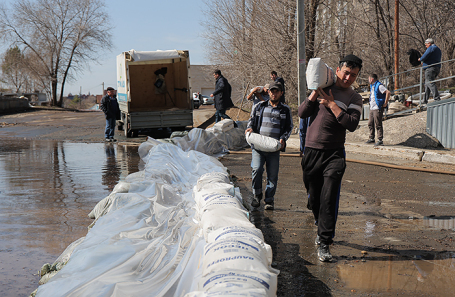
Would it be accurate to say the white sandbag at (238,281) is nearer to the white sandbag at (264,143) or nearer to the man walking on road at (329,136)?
the man walking on road at (329,136)

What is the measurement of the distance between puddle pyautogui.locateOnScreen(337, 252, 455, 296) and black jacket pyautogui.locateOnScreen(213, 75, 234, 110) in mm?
10252

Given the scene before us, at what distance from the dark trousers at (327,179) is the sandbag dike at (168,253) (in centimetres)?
93

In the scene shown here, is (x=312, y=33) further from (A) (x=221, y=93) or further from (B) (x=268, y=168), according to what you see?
(B) (x=268, y=168)

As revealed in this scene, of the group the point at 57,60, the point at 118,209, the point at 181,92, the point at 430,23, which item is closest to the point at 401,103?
the point at 181,92

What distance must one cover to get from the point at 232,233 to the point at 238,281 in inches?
23.4

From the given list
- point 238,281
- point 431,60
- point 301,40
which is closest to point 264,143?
point 238,281

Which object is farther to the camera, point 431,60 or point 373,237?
point 431,60

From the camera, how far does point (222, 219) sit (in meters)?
3.49

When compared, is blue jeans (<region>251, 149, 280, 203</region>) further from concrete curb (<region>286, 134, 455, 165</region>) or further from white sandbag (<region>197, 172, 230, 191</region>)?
concrete curb (<region>286, 134, 455, 165</region>)

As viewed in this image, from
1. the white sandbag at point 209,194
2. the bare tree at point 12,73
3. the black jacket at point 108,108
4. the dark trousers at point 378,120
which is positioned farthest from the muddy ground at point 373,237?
the bare tree at point 12,73

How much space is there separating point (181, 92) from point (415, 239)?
13.6 m

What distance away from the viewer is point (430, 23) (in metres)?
23.3

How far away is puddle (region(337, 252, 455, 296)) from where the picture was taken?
3.44m

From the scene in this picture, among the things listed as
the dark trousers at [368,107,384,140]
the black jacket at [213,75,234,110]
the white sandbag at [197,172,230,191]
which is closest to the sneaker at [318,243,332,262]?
the white sandbag at [197,172,230,191]
